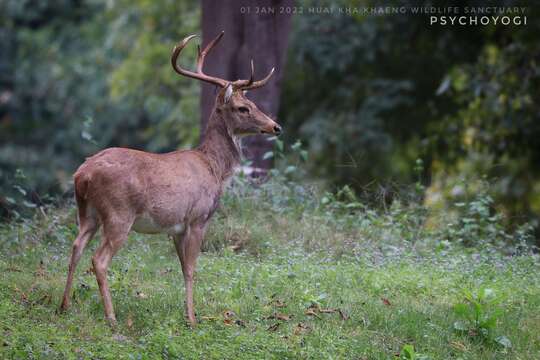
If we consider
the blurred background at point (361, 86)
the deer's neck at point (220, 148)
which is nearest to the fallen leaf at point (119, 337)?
the deer's neck at point (220, 148)

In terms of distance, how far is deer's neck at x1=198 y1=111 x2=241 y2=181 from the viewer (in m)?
8.37

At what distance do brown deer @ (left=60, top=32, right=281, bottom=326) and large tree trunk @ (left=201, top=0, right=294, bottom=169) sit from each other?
336 cm

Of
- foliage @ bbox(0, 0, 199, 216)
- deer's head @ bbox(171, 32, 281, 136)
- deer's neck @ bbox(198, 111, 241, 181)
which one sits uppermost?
deer's head @ bbox(171, 32, 281, 136)

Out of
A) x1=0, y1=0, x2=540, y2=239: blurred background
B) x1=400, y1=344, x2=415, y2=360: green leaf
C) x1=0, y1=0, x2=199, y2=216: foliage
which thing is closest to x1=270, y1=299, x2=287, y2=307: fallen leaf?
x1=400, y1=344, x2=415, y2=360: green leaf

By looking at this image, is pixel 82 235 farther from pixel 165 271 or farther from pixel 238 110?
pixel 238 110

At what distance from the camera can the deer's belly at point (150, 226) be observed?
7.43 metres

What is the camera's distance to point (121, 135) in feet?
81.5

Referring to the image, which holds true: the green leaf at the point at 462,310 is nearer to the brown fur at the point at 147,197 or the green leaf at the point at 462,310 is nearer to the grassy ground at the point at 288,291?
the grassy ground at the point at 288,291

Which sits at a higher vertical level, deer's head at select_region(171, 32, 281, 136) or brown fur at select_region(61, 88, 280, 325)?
deer's head at select_region(171, 32, 281, 136)

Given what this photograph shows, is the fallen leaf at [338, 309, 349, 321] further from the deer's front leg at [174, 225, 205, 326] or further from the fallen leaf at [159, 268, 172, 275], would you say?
the fallen leaf at [159, 268, 172, 275]

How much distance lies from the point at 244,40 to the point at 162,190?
16.3 feet

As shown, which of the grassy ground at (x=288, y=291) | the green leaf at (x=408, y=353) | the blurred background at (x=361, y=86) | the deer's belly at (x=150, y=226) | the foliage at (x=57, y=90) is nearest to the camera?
the grassy ground at (x=288, y=291)

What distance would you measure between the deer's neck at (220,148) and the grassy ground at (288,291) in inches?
36.2

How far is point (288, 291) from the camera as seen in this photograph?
8023 mm
